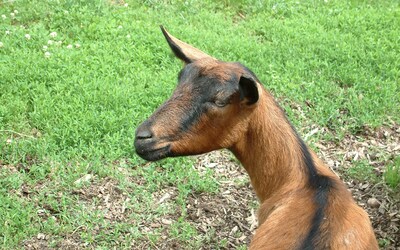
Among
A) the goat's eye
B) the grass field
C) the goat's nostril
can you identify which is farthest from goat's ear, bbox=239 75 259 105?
the grass field

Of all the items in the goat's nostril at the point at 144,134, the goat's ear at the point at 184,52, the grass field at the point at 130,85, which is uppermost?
the goat's ear at the point at 184,52

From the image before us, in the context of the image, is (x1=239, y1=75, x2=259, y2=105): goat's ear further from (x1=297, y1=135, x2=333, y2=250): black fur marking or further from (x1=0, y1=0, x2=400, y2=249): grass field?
(x1=0, y1=0, x2=400, y2=249): grass field

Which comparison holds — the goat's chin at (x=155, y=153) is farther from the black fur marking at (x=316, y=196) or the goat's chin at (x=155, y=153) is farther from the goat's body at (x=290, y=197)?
the black fur marking at (x=316, y=196)

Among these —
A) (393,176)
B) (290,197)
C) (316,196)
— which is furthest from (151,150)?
(393,176)

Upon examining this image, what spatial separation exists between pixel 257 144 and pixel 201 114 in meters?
0.51

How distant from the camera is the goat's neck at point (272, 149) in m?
4.68

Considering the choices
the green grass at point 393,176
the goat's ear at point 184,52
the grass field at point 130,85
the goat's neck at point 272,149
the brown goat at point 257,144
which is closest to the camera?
the brown goat at point 257,144

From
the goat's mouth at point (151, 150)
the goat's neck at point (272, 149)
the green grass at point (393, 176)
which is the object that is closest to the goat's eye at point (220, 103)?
the goat's neck at point (272, 149)

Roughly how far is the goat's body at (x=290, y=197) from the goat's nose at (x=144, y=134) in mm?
698

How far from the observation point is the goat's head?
4.54 meters

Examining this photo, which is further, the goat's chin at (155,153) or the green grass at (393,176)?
the green grass at (393,176)

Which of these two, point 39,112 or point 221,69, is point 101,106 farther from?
point 221,69

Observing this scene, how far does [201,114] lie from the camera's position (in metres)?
4.57

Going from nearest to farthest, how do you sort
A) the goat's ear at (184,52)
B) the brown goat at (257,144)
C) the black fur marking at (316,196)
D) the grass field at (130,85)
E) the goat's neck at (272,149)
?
the black fur marking at (316,196), the brown goat at (257,144), the goat's neck at (272,149), the goat's ear at (184,52), the grass field at (130,85)
